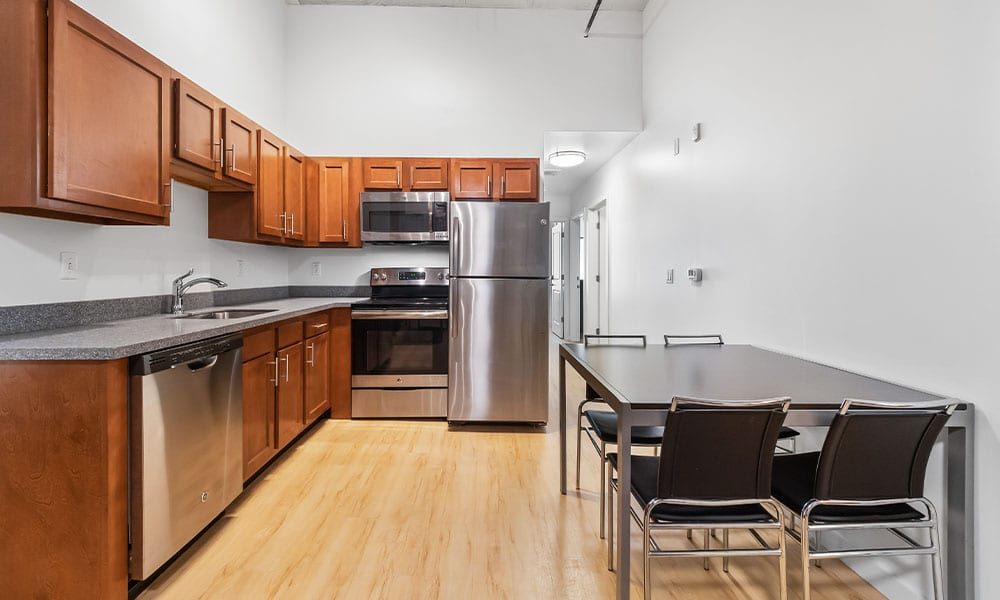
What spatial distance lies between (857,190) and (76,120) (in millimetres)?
2825

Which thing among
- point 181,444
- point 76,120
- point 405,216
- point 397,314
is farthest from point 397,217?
point 181,444

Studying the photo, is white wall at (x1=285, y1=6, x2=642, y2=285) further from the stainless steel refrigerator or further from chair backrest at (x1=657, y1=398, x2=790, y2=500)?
chair backrest at (x1=657, y1=398, x2=790, y2=500)

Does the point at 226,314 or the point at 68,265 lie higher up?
the point at 68,265

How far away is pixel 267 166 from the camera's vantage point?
3.34m

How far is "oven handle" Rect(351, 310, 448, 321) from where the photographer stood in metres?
3.83

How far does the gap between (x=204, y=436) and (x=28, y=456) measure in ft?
1.84

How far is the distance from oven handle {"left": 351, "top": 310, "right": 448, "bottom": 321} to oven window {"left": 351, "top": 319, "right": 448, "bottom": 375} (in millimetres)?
26

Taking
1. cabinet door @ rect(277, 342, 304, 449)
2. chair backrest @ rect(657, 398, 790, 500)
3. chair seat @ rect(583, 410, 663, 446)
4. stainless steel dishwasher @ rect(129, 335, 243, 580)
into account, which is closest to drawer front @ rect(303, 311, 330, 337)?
cabinet door @ rect(277, 342, 304, 449)

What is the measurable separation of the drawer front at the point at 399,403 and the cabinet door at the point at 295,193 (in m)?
1.29

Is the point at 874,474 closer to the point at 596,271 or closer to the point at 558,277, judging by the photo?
the point at 596,271

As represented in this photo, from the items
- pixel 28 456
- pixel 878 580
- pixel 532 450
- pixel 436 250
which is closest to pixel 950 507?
pixel 878 580

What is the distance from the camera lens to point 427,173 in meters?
Result: 4.07

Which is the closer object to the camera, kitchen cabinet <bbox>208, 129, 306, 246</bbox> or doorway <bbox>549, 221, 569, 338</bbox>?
kitchen cabinet <bbox>208, 129, 306, 246</bbox>

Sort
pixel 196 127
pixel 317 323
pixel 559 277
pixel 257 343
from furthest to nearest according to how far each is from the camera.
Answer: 1. pixel 559 277
2. pixel 317 323
3. pixel 257 343
4. pixel 196 127
